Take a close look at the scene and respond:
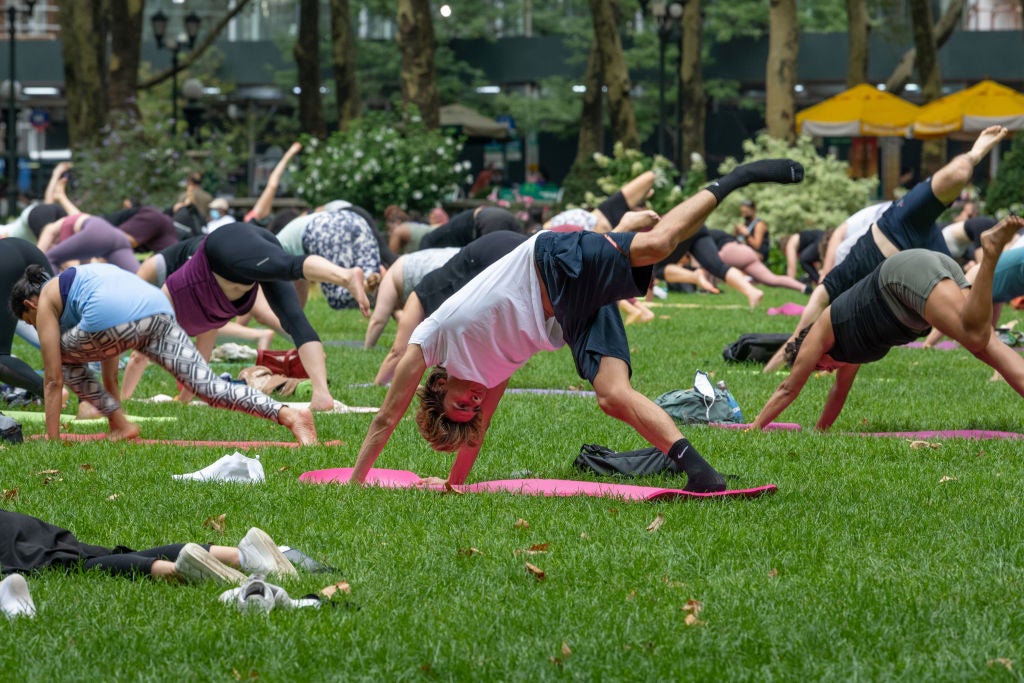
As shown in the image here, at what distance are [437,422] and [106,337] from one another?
A: 3.00 meters

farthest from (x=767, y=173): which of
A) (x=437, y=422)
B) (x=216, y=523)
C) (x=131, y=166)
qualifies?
(x=131, y=166)

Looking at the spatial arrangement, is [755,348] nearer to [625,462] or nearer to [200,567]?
[625,462]

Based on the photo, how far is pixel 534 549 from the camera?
6133mm

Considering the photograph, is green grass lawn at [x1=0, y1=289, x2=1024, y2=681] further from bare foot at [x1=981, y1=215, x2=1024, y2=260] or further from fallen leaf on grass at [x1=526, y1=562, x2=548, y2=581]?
bare foot at [x1=981, y1=215, x2=1024, y2=260]

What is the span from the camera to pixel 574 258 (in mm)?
7012

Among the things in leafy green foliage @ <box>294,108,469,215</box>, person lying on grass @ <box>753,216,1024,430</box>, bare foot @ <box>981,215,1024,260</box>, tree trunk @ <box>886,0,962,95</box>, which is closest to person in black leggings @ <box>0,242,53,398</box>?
person lying on grass @ <box>753,216,1024,430</box>

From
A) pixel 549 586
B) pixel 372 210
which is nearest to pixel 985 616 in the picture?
pixel 549 586

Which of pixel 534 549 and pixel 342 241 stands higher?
pixel 342 241

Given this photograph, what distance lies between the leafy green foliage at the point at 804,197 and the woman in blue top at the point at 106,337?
22.5 meters

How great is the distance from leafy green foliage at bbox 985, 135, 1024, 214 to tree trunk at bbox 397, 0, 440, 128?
11019 mm

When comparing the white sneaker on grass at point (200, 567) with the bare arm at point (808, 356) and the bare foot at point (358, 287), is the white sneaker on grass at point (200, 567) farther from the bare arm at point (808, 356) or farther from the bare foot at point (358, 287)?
the bare foot at point (358, 287)

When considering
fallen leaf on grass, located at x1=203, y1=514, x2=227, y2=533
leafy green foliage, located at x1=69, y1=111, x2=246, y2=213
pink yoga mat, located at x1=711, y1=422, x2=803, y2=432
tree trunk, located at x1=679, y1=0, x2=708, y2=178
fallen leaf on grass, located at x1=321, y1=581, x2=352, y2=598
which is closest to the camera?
fallen leaf on grass, located at x1=321, y1=581, x2=352, y2=598

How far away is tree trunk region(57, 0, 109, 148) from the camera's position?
31.8 m

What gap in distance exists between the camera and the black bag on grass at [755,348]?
1449 cm
